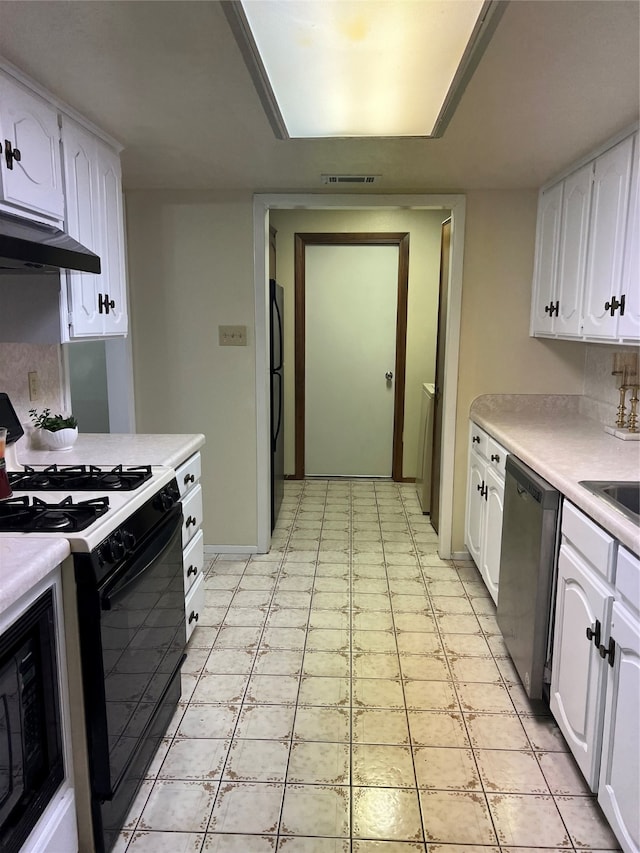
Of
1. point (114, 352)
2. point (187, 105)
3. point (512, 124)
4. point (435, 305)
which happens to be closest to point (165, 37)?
point (187, 105)

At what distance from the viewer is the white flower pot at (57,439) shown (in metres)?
2.41

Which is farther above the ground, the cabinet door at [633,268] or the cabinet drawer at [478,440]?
the cabinet door at [633,268]

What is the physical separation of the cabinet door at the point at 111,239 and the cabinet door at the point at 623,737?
2148mm

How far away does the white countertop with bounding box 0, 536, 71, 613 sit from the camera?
1.21 metres

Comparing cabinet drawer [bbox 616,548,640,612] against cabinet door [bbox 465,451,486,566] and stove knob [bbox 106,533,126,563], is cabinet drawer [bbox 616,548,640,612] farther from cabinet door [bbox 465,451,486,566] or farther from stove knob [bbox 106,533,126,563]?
cabinet door [bbox 465,451,486,566]

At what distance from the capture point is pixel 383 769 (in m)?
1.95

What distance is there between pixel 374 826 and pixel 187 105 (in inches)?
92.8

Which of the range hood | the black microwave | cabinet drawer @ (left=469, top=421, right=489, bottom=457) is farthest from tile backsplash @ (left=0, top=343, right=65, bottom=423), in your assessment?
cabinet drawer @ (left=469, top=421, right=489, bottom=457)

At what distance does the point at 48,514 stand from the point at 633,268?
7.07 ft


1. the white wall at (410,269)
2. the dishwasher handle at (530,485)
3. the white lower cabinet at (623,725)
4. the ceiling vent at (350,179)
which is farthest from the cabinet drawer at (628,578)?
the white wall at (410,269)

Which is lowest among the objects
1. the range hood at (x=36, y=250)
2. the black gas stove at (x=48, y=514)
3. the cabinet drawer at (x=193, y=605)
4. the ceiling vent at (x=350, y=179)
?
the cabinet drawer at (x=193, y=605)

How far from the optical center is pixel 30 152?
1.93 m

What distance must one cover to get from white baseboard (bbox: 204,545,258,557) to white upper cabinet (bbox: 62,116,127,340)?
1.60 meters

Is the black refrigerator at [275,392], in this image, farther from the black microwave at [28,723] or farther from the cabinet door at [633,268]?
the black microwave at [28,723]
